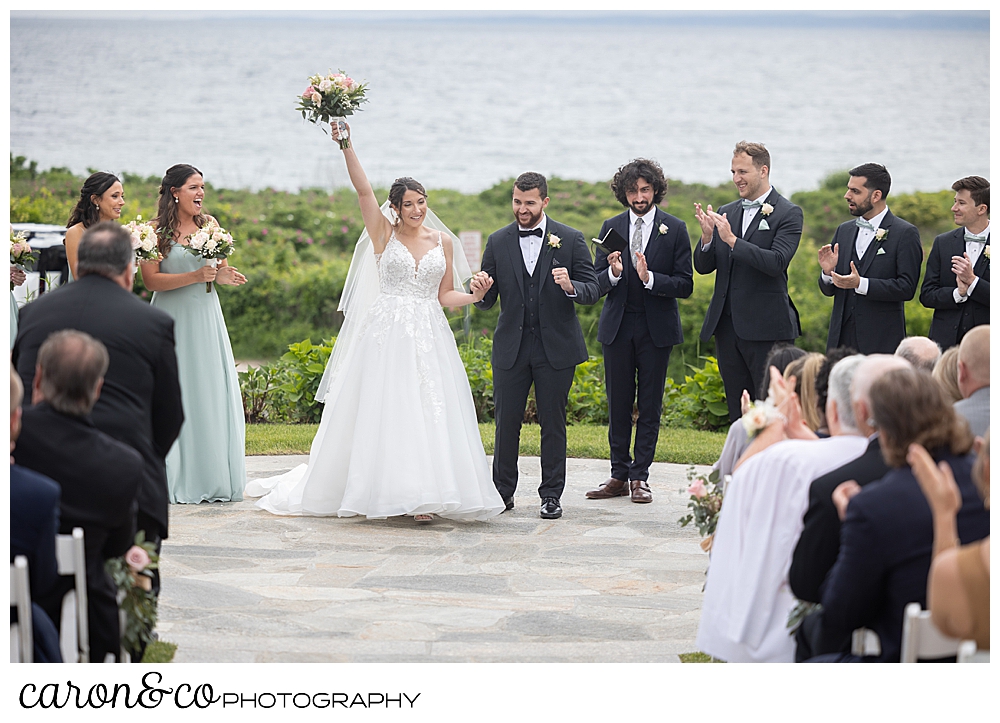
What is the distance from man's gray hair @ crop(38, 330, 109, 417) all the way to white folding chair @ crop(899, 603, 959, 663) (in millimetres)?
2379

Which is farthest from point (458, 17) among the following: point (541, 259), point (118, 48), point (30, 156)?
point (541, 259)

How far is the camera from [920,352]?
445cm

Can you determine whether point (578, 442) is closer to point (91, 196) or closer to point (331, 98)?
point (331, 98)

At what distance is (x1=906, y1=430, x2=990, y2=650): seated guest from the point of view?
100.0 inches

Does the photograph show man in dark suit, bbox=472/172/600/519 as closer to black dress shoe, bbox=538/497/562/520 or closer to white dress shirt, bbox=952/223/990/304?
black dress shoe, bbox=538/497/562/520

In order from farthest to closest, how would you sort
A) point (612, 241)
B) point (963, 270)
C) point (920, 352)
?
point (612, 241) < point (963, 270) < point (920, 352)

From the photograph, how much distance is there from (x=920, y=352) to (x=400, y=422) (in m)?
2.92

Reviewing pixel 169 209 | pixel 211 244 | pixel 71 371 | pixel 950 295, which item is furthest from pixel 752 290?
pixel 71 371

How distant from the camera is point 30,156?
26.1 meters

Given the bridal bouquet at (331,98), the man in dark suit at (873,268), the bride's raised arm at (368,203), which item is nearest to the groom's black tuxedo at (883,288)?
the man in dark suit at (873,268)

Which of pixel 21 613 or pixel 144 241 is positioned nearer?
pixel 21 613

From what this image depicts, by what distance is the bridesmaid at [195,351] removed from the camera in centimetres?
646

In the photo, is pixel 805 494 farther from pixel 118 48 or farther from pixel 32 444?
pixel 118 48

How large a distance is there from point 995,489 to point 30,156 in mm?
27220
